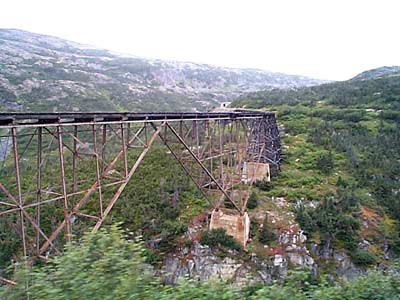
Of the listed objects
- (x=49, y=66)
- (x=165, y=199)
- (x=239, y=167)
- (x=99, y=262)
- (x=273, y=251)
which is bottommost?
(x=273, y=251)

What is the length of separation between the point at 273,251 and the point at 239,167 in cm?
540

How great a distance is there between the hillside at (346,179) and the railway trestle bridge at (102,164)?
150 inches

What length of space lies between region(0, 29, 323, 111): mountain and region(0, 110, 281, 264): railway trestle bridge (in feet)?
148

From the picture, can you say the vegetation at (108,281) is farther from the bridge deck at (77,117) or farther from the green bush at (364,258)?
the green bush at (364,258)

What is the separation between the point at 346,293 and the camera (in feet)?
23.5

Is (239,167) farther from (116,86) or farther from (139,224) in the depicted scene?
(116,86)

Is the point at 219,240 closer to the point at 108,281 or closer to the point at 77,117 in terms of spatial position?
the point at 77,117

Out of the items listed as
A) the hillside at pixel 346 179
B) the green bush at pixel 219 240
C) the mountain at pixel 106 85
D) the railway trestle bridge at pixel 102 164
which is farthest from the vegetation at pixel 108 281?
the mountain at pixel 106 85

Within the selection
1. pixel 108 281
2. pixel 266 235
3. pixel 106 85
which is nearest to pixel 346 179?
pixel 266 235

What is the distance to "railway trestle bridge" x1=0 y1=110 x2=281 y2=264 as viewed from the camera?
9.34 meters

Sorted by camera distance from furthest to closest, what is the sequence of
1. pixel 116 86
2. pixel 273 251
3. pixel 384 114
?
pixel 116 86, pixel 384 114, pixel 273 251

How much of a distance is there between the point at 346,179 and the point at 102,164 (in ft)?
82.2

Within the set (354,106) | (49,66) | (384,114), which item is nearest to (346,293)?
(384,114)

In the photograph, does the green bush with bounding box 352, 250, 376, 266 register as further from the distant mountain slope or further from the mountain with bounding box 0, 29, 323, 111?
the mountain with bounding box 0, 29, 323, 111
